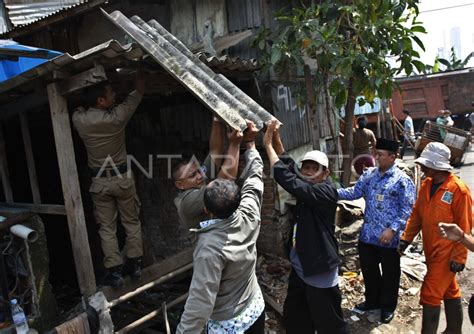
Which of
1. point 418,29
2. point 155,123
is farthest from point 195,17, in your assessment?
point 418,29

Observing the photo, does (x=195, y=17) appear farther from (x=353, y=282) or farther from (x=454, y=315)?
(x=454, y=315)

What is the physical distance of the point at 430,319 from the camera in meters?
3.78

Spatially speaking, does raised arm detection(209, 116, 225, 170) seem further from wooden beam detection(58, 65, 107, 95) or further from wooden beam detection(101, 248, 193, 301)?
wooden beam detection(101, 248, 193, 301)

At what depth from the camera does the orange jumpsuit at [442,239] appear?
3600 millimetres

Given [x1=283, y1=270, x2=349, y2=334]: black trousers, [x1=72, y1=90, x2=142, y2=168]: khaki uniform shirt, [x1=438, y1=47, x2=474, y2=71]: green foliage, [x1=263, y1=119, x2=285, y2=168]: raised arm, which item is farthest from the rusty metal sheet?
[x1=438, y1=47, x2=474, y2=71]: green foliage

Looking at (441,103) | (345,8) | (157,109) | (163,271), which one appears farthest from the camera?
(441,103)

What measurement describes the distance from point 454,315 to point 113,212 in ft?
11.7

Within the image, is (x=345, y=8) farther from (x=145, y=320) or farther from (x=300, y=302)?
(x=145, y=320)

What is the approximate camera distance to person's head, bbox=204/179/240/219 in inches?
95.8

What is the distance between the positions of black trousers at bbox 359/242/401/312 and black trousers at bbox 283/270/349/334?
110cm

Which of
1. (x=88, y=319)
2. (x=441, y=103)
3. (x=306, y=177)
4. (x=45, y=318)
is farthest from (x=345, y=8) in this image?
(x=441, y=103)

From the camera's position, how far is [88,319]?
3500mm

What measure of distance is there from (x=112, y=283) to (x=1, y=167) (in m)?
2.01

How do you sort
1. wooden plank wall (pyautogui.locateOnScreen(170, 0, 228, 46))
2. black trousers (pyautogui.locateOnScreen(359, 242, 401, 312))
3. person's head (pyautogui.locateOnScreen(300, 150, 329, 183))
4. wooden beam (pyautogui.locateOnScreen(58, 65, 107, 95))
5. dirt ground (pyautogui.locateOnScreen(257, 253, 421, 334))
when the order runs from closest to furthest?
wooden beam (pyautogui.locateOnScreen(58, 65, 107, 95)) < person's head (pyautogui.locateOnScreen(300, 150, 329, 183)) < black trousers (pyautogui.locateOnScreen(359, 242, 401, 312)) < dirt ground (pyautogui.locateOnScreen(257, 253, 421, 334)) < wooden plank wall (pyautogui.locateOnScreen(170, 0, 228, 46))
